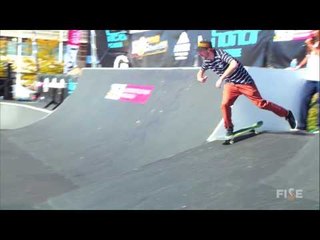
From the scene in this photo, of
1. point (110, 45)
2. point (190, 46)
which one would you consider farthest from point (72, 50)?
point (190, 46)

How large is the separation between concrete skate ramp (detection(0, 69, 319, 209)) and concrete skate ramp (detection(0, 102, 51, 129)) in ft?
7.98

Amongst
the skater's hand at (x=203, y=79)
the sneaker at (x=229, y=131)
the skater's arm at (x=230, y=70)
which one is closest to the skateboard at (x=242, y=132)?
the sneaker at (x=229, y=131)

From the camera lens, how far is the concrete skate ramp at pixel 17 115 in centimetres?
1098

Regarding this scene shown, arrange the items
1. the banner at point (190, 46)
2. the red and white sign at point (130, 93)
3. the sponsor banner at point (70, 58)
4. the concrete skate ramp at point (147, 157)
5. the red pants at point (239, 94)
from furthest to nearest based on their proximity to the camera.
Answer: the sponsor banner at point (70, 58), the red and white sign at point (130, 93), the banner at point (190, 46), the red pants at point (239, 94), the concrete skate ramp at point (147, 157)

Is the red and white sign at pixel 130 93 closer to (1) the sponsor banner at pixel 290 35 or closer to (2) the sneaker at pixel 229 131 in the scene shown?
(2) the sneaker at pixel 229 131

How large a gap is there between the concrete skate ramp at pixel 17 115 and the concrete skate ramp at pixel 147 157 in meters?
2.43

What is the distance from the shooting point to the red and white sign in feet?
25.3

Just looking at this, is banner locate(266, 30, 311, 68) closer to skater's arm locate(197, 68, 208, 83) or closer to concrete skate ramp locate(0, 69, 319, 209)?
concrete skate ramp locate(0, 69, 319, 209)

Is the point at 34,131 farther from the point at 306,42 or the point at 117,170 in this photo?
the point at 306,42

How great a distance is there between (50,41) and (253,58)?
23.6ft

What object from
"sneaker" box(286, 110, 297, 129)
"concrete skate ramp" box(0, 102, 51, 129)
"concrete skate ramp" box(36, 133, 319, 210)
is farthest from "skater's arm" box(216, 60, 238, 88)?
"concrete skate ramp" box(0, 102, 51, 129)

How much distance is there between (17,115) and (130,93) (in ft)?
14.5

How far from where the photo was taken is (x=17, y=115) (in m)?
11.1

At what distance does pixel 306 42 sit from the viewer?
268 inches
